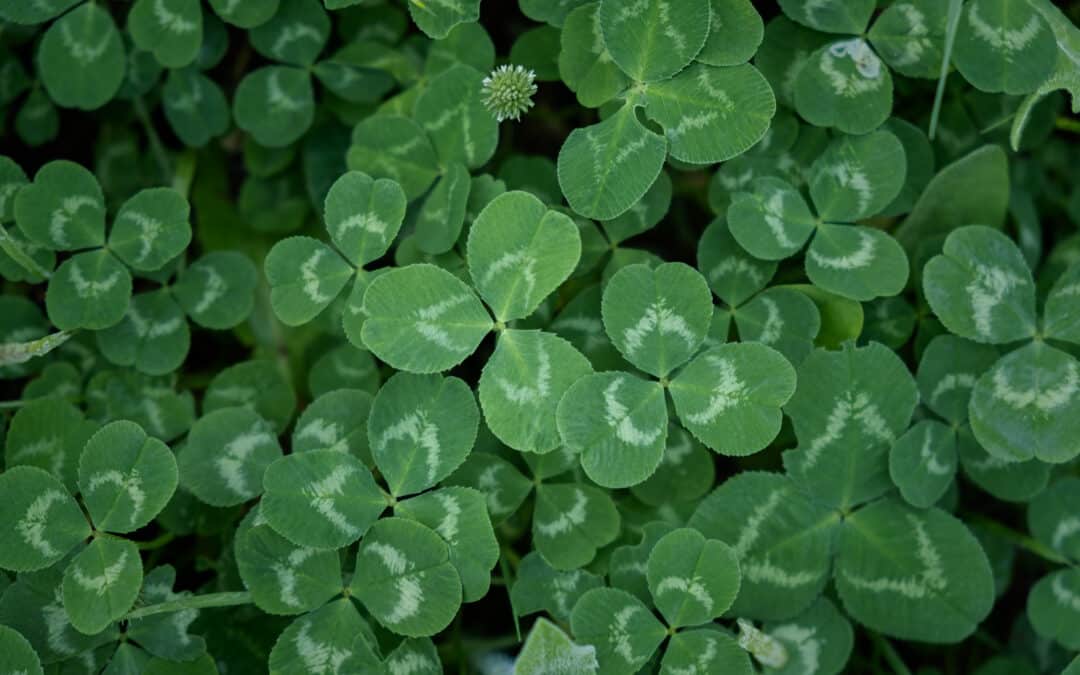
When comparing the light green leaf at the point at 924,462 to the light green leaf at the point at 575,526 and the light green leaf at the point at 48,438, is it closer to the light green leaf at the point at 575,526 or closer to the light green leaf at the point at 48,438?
the light green leaf at the point at 575,526

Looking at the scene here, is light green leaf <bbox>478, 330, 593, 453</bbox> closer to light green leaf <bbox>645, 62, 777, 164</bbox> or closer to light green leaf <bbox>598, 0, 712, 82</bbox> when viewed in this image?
light green leaf <bbox>645, 62, 777, 164</bbox>

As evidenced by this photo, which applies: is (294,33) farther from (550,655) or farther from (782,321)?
(550,655)

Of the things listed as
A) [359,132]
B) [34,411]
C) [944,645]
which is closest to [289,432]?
[34,411]

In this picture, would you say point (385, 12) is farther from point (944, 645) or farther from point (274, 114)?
point (944, 645)

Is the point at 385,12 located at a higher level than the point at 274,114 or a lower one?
higher

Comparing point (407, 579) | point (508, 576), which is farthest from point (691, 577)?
point (407, 579)

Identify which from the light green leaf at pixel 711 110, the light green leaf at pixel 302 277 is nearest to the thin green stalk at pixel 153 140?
the light green leaf at pixel 302 277
